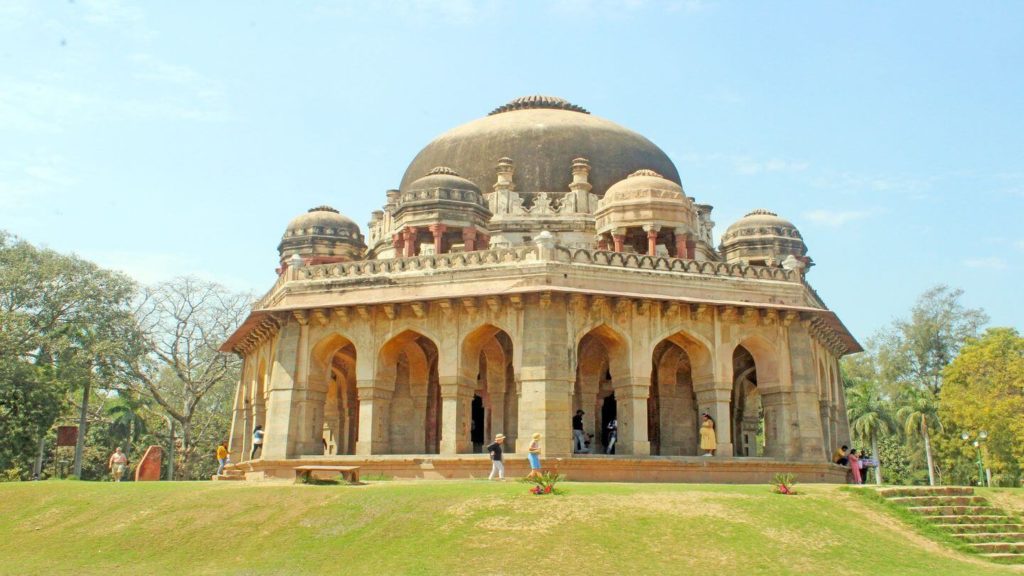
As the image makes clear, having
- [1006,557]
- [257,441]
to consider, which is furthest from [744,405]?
[257,441]

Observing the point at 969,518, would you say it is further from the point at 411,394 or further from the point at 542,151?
the point at 542,151

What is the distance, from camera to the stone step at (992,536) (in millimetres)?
14867

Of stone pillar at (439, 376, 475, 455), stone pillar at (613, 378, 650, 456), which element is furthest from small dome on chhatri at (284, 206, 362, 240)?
stone pillar at (613, 378, 650, 456)

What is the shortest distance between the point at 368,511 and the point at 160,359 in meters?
27.1

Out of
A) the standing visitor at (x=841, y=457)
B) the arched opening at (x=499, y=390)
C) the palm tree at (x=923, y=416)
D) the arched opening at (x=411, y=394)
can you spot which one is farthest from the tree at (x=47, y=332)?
the palm tree at (x=923, y=416)

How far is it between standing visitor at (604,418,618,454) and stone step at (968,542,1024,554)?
876 cm

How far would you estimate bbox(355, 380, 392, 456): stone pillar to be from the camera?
21.9 m

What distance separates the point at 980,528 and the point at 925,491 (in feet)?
3.95

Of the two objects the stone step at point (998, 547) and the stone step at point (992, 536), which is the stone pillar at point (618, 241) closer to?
the stone step at point (992, 536)

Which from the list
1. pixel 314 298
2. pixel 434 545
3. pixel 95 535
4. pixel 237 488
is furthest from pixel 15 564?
pixel 314 298

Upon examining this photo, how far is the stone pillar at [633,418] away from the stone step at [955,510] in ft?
21.6

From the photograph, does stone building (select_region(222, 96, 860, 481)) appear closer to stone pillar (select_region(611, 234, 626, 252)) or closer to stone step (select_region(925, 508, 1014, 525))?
stone pillar (select_region(611, 234, 626, 252))

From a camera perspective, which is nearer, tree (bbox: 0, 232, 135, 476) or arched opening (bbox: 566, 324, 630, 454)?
arched opening (bbox: 566, 324, 630, 454)

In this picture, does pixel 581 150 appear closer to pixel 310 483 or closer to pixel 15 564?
pixel 310 483
